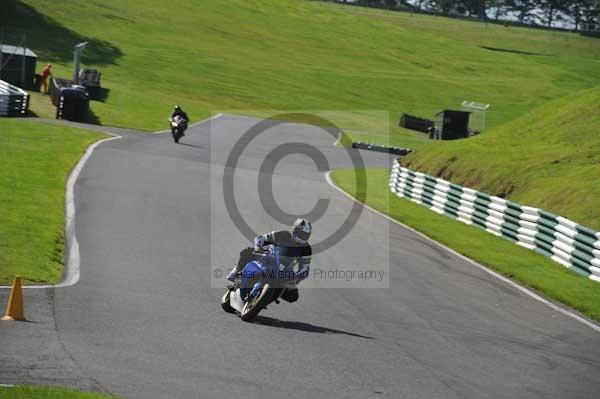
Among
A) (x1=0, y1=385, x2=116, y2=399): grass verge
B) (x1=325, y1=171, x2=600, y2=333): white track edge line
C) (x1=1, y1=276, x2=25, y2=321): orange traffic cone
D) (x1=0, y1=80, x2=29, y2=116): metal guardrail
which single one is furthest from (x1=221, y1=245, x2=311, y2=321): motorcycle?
(x1=0, y1=80, x2=29, y2=116): metal guardrail

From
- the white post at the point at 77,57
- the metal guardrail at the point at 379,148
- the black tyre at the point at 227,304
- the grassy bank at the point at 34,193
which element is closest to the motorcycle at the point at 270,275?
the black tyre at the point at 227,304

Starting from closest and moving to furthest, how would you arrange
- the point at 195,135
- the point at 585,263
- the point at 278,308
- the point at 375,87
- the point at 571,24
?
the point at 278,308 < the point at 585,263 < the point at 195,135 < the point at 375,87 < the point at 571,24

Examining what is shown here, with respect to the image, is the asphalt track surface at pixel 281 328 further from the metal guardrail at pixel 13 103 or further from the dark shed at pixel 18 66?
the dark shed at pixel 18 66

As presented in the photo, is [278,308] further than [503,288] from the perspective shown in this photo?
No

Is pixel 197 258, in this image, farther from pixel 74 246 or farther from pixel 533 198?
pixel 533 198

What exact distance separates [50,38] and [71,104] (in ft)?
129

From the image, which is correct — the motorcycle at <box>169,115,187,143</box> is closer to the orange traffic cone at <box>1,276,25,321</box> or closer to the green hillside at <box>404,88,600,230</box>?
the green hillside at <box>404,88,600,230</box>

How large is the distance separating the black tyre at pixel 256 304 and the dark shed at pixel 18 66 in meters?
44.5

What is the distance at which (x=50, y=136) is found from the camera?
37969 mm

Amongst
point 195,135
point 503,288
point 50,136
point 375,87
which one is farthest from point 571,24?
point 503,288

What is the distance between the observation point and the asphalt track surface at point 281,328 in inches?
419

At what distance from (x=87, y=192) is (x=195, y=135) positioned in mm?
24312

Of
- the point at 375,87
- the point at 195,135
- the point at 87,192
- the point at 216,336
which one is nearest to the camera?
the point at 216,336

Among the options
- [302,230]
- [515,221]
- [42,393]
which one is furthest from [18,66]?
[42,393]
